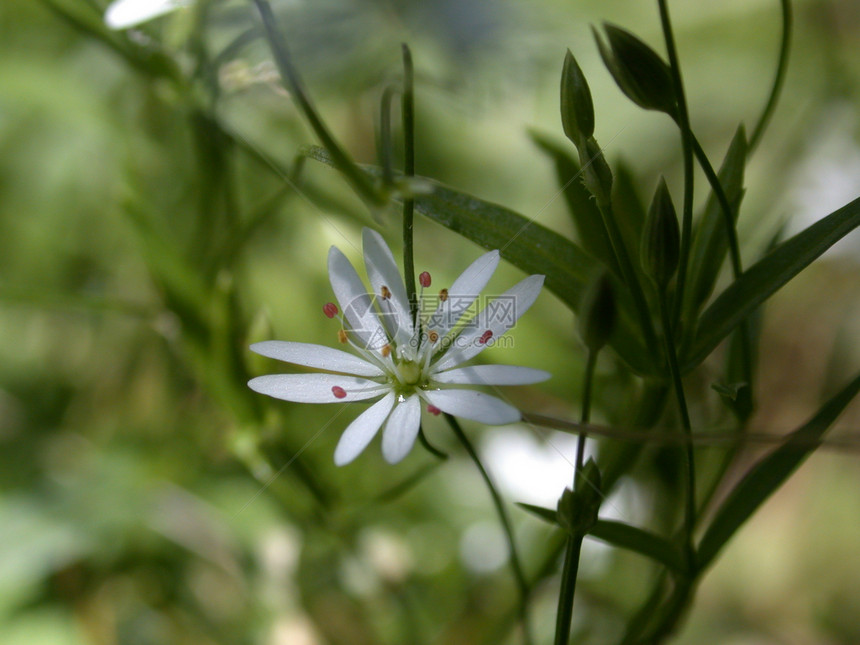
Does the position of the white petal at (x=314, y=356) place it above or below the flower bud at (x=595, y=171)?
below

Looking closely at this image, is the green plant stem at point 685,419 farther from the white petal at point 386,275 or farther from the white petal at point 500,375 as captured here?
the white petal at point 386,275

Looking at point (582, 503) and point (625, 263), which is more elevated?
point (625, 263)

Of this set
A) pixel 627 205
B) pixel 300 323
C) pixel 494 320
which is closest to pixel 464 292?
pixel 494 320

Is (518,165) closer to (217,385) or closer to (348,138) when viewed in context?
(348,138)

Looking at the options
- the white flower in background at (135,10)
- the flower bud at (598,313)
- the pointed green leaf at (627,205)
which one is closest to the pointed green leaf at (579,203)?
the pointed green leaf at (627,205)

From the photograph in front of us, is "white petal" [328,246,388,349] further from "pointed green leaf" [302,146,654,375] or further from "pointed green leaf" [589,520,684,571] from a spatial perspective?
"pointed green leaf" [589,520,684,571]

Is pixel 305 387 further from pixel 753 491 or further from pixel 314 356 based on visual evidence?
pixel 753 491

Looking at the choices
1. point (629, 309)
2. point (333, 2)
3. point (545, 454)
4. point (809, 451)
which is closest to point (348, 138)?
point (333, 2)

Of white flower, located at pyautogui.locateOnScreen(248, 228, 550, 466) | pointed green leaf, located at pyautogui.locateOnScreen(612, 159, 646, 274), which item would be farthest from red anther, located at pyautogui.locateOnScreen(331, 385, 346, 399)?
pointed green leaf, located at pyautogui.locateOnScreen(612, 159, 646, 274)
